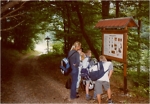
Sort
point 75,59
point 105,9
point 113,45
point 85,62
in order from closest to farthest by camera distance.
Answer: point 75,59
point 85,62
point 113,45
point 105,9

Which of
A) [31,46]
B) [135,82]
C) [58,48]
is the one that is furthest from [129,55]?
[31,46]

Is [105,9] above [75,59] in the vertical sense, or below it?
above

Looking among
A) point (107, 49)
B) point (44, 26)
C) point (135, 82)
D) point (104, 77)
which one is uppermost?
point (44, 26)

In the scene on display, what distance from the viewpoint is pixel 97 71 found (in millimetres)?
5785

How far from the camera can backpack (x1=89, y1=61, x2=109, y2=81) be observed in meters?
5.72

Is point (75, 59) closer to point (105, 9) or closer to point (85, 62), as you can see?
point (85, 62)

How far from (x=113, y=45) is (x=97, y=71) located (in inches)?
63.0

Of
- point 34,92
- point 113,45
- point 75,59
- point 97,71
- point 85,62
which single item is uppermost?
point 113,45

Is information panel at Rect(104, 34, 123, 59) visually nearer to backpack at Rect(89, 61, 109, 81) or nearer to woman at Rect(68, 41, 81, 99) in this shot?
backpack at Rect(89, 61, 109, 81)

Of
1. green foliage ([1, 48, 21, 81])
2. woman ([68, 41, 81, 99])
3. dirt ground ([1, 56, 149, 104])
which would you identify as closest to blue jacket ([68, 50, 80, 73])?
woman ([68, 41, 81, 99])

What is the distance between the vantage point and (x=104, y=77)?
5.73 meters

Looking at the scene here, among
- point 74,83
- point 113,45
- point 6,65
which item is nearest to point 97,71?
point 74,83

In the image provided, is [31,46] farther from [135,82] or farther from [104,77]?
[104,77]

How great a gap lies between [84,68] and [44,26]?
1418 cm
